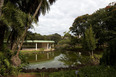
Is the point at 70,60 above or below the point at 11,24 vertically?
Result: below

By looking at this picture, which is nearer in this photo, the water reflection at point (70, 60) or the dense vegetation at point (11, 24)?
the dense vegetation at point (11, 24)

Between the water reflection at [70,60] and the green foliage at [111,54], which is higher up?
the green foliage at [111,54]

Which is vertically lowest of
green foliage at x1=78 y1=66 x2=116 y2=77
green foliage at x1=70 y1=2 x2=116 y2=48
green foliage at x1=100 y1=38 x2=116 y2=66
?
green foliage at x1=78 y1=66 x2=116 y2=77

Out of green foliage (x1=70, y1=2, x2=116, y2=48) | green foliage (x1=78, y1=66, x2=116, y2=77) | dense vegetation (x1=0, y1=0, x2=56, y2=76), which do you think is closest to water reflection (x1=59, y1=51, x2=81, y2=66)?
green foliage (x1=78, y1=66, x2=116, y2=77)

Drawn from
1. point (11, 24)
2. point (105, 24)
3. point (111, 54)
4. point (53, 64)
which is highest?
point (105, 24)

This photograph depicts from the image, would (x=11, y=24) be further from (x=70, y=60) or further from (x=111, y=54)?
(x=70, y=60)

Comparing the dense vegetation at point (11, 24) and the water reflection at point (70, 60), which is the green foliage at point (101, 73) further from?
the water reflection at point (70, 60)

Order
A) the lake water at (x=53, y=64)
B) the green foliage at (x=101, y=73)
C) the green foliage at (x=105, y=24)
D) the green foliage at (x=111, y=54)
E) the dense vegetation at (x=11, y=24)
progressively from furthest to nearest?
the green foliage at (x=105, y=24) → the lake water at (x=53, y=64) → the dense vegetation at (x=11, y=24) → the green foliage at (x=111, y=54) → the green foliage at (x=101, y=73)

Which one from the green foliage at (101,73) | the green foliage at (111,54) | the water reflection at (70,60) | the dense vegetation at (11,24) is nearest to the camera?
the green foliage at (101,73)

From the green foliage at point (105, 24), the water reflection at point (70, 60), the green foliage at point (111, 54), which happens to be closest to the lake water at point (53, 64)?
the water reflection at point (70, 60)

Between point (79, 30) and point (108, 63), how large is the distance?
19782mm

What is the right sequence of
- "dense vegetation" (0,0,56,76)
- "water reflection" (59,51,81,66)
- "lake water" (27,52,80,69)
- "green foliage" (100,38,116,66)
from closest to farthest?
"green foliage" (100,38,116,66) < "dense vegetation" (0,0,56,76) < "lake water" (27,52,80,69) < "water reflection" (59,51,81,66)

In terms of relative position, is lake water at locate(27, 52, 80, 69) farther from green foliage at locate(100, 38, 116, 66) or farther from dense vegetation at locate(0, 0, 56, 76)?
green foliage at locate(100, 38, 116, 66)

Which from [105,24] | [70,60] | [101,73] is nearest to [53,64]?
[70,60]
